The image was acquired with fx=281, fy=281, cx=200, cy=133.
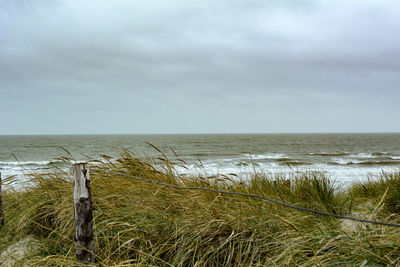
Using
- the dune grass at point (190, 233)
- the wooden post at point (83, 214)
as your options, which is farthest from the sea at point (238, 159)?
the wooden post at point (83, 214)

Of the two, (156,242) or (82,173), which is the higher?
(82,173)

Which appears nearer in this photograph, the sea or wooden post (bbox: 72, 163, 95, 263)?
wooden post (bbox: 72, 163, 95, 263)

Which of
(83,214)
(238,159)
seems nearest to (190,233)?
(83,214)

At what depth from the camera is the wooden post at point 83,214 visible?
2.25 meters

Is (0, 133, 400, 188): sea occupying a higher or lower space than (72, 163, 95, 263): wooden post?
lower

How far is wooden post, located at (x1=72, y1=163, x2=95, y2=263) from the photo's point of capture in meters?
2.25

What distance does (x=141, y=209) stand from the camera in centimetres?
301

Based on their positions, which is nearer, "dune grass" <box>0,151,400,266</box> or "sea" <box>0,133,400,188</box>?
"dune grass" <box>0,151,400,266</box>

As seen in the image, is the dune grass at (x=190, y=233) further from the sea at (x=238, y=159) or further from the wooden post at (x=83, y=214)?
the sea at (x=238, y=159)

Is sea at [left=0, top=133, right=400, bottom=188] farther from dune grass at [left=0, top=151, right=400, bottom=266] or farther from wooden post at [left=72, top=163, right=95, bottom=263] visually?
wooden post at [left=72, top=163, right=95, bottom=263]

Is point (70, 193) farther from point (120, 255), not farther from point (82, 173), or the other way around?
point (82, 173)

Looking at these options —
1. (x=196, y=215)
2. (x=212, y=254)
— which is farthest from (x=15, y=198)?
(x=212, y=254)

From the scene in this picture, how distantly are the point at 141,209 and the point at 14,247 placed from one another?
165 centimetres

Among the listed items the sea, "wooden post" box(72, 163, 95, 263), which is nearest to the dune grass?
"wooden post" box(72, 163, 95, 263)
